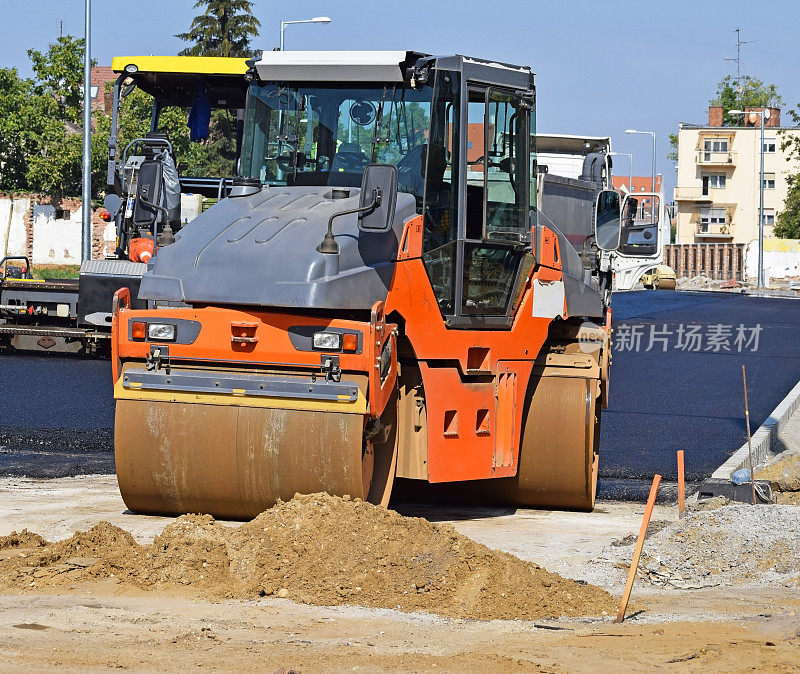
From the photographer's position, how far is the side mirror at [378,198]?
23.9 feet

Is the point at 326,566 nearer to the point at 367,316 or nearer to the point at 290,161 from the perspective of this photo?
the point at 367,316

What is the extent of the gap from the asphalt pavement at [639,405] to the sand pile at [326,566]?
3906mm

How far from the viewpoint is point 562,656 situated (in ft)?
17.2

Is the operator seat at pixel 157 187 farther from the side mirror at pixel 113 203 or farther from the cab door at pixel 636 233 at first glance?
the cab door at pixel 636 233

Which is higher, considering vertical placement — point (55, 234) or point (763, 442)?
point (55, 234)

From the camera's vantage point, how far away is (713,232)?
95.2 meters

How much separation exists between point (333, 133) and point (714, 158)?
90.4 metres

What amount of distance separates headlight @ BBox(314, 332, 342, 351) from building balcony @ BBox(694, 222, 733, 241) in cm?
9042

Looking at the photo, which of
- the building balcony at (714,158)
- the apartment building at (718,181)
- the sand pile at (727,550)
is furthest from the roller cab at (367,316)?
the building balcony at (714,158)

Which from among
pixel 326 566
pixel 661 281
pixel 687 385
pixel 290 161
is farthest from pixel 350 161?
pixel 661 281

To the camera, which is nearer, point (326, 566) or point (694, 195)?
point (326, 566)

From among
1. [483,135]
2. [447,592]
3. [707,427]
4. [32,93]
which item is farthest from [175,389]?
[32,93]

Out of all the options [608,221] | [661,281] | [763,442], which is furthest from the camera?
[661,281]

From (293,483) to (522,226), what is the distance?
8.63 feet
